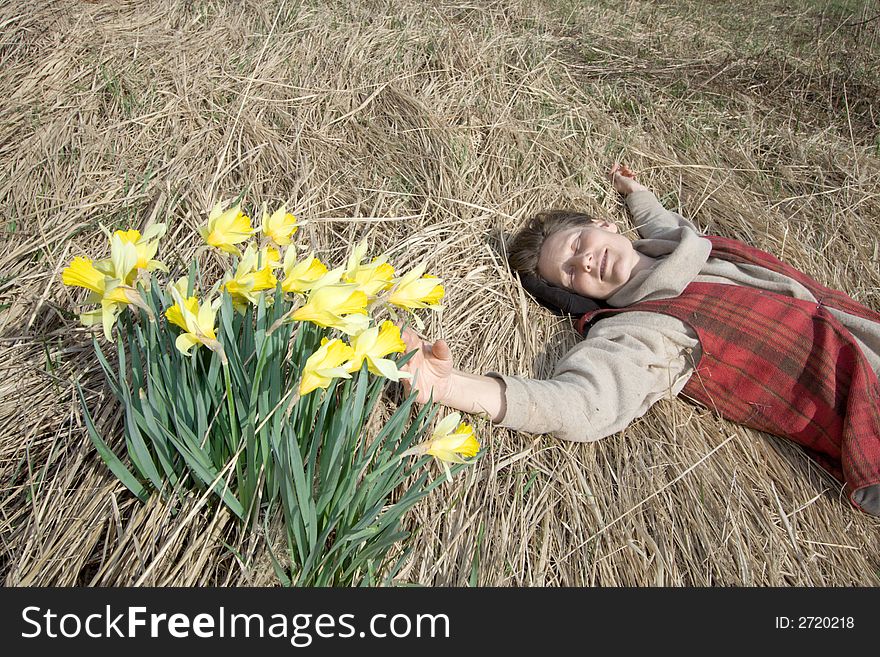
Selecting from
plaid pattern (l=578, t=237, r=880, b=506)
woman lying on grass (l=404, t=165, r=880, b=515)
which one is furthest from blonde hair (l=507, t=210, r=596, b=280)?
plaid pattern (l=578, t=237, r=880, b=506)

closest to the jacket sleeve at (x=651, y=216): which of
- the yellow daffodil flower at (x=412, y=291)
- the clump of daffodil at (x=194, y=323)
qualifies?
the yellow daffodil flower at (x=412, y=291)

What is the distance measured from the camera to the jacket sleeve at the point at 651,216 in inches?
92.7

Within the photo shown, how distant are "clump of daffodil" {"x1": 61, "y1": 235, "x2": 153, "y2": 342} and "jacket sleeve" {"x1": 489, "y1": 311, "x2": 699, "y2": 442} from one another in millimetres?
887

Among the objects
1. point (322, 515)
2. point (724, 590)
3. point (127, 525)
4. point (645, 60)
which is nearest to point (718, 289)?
point (724, 590)

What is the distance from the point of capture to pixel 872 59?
11.6ft

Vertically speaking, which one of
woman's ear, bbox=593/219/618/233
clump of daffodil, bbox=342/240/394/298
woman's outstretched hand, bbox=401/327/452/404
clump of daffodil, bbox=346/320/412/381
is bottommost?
woman's ear, bbox=593/219/618/233

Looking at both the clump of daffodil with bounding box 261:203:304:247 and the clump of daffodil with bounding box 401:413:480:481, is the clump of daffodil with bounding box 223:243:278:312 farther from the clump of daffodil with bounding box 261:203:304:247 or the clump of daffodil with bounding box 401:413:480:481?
the clump of daffodil with bounding box 401:413:480:481

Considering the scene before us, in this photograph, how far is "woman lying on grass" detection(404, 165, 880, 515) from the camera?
1644 mm

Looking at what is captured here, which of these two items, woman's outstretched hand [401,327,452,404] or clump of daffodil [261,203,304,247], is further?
woman's outstretched hand [401,327,452,404]

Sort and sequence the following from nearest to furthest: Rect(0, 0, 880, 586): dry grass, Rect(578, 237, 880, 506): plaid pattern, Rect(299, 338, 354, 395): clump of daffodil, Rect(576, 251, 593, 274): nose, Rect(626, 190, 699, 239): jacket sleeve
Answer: Rect(299, 338, 354, 395): clump of daffodil
Rect(0, 0, 880, 586): dry grass
Rect(578, 237, 880, 506): plaid pattern
Rect(576, 251, 593, 274): nose
Rect(626, 190, 699, 239): jacket sleeve

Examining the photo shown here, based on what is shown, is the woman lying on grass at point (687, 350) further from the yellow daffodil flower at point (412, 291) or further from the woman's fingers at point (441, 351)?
the yellow daffodil flower at point (412, 291)

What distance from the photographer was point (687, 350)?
1.87 m

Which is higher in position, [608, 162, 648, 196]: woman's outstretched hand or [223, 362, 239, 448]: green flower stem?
[223, 362, 239, 448]: green flower stem

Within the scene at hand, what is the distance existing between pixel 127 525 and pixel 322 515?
1.26 feet
